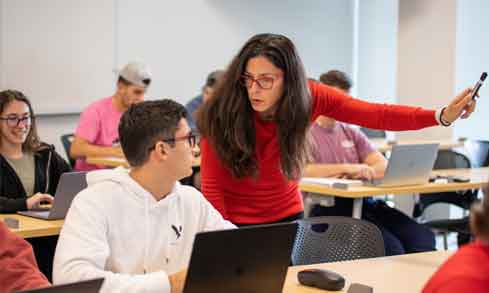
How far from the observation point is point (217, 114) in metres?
3.14

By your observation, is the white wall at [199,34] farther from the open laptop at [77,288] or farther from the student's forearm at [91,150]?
the open laptop at [77,288]

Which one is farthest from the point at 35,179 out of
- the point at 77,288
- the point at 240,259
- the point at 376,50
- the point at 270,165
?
the point at 376,50

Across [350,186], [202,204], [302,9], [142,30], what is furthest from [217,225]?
[302,9]

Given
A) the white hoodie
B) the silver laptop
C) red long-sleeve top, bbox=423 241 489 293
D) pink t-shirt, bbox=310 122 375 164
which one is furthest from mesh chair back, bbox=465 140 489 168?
red long-sleeve top, bbox=423 241 489 293

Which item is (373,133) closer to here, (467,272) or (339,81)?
(339,81)

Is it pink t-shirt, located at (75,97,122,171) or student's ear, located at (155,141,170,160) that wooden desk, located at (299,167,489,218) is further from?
student's ear, located at (155,141,170,160)

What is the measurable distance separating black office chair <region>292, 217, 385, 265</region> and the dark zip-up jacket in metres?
A: 1.45

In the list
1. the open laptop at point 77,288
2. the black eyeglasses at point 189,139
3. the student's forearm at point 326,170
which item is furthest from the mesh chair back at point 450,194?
the open laptop at point 77,288

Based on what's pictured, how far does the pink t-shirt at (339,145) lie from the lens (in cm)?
496

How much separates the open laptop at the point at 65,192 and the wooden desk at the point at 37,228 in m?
0.04

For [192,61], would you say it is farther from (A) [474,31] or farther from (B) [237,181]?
(B) [237,181]

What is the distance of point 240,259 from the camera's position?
6.54 ft

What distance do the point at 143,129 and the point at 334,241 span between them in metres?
0.98

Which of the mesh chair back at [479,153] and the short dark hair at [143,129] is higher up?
the short dark hair at [143,129]
